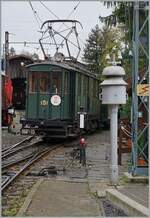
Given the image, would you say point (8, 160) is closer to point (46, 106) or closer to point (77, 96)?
point (46, 106)

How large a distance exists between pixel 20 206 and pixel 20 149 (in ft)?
35.8

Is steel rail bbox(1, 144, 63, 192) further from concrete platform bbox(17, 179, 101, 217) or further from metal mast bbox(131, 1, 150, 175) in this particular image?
metal mast bbox(131, 1, 150, 175)

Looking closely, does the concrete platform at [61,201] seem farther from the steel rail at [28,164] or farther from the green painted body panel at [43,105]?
the green painted body panel at [43,105]

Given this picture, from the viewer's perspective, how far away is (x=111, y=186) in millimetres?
11109

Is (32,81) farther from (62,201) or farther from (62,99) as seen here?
(62,201)

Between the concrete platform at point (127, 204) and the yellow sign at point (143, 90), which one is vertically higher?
the yellow sign at point (143, 90)

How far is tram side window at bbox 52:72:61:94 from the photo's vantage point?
21.4m

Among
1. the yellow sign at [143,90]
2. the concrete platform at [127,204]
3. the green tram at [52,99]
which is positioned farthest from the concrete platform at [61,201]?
the green tram at [52,99]

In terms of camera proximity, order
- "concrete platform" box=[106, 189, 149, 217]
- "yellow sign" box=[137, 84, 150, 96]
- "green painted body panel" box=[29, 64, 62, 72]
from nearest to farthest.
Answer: "concrete platform" box=[106, 189, 149, 217], "yellow sign" box=[137, 84, 150, 96], "green painted body panel" box=[29, 64, 62, 72]

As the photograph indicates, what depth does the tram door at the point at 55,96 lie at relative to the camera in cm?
2141

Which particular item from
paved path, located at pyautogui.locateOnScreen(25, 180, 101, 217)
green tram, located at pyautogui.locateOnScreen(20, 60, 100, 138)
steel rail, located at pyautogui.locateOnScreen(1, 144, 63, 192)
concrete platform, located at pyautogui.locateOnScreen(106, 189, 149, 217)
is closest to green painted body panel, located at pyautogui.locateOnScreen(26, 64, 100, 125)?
green tram, located at pyautogui.locateOnScreen(20, 60, 100, 138)

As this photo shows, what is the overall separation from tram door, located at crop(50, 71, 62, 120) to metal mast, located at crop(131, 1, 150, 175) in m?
9.58

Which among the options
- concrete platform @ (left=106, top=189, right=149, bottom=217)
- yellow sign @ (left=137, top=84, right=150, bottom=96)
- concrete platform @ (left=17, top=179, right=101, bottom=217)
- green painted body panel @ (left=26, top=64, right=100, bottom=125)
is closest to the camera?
concrete platform @ (left=106, top=189, right=149, bottom=217)

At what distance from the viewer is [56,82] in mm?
21422
